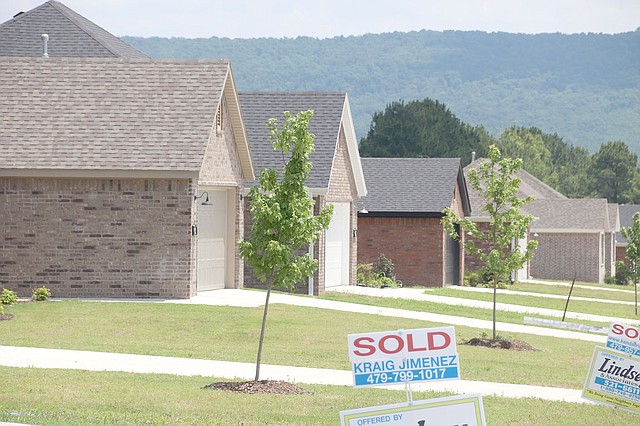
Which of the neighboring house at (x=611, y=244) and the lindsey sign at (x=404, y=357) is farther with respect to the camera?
the neighboring house at (x=611, y=244)

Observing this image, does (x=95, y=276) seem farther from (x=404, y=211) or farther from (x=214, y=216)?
(x=404, y=211)

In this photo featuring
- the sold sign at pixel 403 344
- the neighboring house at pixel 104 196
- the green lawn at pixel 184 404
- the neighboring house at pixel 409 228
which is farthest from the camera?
the neighboring house at pixel 409 228

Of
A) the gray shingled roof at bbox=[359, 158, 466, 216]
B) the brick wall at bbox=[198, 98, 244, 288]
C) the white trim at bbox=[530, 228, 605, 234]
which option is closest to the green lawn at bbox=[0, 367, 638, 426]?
the brick wall at bbox=[198, 98, 244, 288]

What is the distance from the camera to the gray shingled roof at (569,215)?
68.5 meters

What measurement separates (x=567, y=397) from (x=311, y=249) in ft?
58.5

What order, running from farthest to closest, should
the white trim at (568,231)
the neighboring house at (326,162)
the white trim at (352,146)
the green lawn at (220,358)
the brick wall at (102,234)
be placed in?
1. the white trim at (568,231)
2. the white trim at (352,146)
3. the neighboring house at (326,162)
4. the brick wall at (102,234)
5. the green lawn at (220,358)

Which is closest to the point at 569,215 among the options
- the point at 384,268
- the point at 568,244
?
the point at 568,244

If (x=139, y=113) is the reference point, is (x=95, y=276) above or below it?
below

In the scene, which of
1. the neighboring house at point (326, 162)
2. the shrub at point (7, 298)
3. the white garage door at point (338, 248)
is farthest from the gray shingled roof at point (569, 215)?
the shrub at point (7, 298)

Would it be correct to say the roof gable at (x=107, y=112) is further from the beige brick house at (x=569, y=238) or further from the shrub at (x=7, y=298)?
the beige brick house at (x=569, y=238)

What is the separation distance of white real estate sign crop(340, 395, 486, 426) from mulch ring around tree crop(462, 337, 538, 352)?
13929 millimetres

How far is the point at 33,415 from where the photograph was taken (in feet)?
43.1

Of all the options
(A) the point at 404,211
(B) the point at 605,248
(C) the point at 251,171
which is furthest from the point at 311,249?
(B) the point at 605,248

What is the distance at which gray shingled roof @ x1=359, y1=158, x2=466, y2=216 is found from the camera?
150 ft
